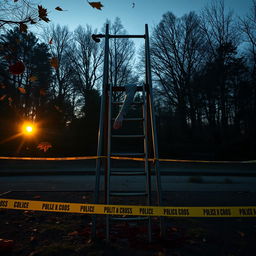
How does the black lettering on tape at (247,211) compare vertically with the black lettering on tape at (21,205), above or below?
below

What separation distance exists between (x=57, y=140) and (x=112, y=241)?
18.3 metres

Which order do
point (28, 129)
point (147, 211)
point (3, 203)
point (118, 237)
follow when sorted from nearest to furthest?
point (147, 211) → point (118, 237) → point (3, 203) → point (28, 129)

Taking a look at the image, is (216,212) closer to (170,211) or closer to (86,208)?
(170,211)

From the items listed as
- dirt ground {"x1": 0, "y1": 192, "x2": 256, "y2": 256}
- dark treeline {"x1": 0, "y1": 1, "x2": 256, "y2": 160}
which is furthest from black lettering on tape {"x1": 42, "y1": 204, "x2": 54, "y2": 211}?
dark treeline {"x1": 0, "y1": 1, "x2": 256, "y2": 160}

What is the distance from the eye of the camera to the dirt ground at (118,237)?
95.0 inches

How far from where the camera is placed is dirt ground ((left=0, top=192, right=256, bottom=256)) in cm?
241

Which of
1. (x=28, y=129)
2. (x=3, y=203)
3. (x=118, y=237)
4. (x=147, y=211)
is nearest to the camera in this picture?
(x=147, y=211)

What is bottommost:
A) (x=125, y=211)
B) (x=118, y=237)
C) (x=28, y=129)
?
(x=118, y=237)

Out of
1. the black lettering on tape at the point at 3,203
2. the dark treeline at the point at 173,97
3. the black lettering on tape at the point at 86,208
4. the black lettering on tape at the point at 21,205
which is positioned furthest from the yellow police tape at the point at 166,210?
the dark treeline at the point at 173,97

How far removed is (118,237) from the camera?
280cm

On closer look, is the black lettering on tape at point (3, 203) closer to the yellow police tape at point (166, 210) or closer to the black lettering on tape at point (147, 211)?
the yellow police tape at point (166, 210)

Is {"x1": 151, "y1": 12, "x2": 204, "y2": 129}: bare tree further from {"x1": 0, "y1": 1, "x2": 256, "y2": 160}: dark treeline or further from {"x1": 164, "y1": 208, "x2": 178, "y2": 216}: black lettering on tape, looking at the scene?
{"x1": 164, "y1": 208, "x2": 178, "y2": 216}: black lettering on tape

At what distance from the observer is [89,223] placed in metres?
3.44

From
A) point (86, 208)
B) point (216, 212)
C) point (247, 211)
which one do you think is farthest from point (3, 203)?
point (247, 211)
